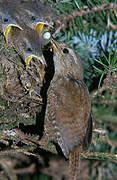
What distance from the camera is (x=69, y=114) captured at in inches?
104

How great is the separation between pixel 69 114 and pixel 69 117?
36 millimetres

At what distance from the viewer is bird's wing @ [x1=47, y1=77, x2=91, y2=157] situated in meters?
2.60

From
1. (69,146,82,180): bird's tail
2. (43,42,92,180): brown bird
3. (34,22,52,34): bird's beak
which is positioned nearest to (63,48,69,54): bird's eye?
(43,42,92,180): brown bird

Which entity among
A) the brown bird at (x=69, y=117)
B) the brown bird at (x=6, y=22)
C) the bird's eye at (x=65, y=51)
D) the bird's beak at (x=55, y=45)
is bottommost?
the brown bird at (x=69, y=117)

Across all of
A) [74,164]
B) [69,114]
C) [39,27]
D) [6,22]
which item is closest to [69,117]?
[69,114]

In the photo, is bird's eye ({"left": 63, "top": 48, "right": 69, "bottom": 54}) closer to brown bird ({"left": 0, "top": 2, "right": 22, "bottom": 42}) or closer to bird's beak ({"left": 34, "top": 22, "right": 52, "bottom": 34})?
bird's beak ({"left": 34, "top": 22, "right": 52, "bottom": 34})

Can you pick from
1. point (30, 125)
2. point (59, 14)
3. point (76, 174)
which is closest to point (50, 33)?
point (59, 14)

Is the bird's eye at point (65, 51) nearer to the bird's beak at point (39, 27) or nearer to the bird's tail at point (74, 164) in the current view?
the bird's beak at point (39, 27)

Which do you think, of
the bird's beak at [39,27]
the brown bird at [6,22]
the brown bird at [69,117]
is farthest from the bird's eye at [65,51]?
the brown bird at [6,22]

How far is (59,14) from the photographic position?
252 cm

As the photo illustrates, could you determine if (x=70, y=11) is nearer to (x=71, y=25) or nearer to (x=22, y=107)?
(x=71, y=25)

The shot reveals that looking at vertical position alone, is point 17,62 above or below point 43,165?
above

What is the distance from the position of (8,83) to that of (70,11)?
1100 mm

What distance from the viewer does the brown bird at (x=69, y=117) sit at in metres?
2.56
